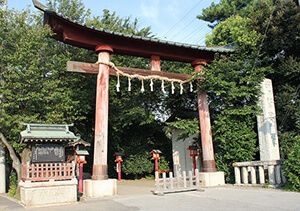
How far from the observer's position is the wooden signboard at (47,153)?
11977 mm

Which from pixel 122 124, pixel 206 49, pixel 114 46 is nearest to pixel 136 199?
pixel 114 46

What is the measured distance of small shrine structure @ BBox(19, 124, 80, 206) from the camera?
450 inches

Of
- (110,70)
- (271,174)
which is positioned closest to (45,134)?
(110,70)

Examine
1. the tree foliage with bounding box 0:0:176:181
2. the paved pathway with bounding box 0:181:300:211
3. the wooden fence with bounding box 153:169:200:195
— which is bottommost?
the paved pathway with bounding box 0:181:300:211

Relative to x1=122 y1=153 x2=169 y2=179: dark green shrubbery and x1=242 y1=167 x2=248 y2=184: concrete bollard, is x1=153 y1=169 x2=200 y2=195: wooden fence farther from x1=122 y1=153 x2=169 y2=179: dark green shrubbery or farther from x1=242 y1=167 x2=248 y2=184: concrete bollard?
x1=122 y1=153 x2=169 y2=179: dark green shrubbery

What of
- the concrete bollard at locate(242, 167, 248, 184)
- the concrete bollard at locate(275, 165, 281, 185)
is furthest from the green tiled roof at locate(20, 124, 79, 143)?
the concrete bollard at locate(275, 165, 281, 185)

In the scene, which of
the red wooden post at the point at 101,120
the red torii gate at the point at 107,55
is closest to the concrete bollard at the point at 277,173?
the red torii gate at the point at 107,55

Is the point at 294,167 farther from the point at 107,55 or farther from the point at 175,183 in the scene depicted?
the point at 107,55

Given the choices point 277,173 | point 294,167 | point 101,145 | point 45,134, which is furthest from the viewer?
point 277,173

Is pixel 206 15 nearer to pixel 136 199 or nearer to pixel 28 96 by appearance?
pixel 28 96

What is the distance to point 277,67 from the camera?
17.1 m

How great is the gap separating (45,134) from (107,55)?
4.52 meters

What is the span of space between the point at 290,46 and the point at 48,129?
40.7ft

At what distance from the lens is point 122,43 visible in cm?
1485
